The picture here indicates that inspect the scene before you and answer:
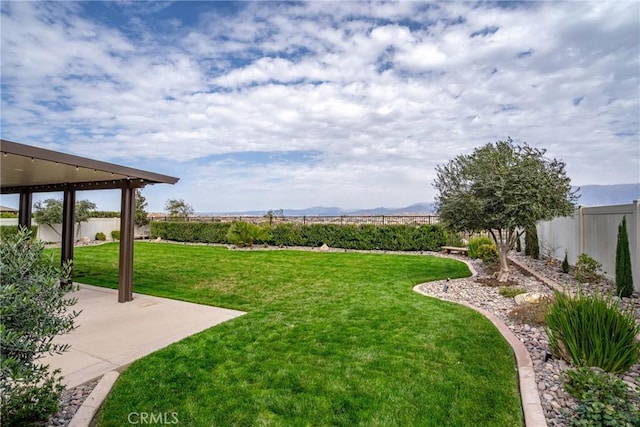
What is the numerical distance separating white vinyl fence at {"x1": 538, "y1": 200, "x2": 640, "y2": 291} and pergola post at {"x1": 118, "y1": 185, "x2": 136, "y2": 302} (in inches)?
361

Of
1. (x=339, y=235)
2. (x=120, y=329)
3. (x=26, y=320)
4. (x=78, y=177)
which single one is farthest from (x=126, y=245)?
(x=339, y=235)

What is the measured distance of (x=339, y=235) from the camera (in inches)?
636

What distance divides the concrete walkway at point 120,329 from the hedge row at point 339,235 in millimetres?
10352

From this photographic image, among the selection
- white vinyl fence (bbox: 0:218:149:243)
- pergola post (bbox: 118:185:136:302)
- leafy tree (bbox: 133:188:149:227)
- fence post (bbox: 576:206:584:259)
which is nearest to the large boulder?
fence post (bbox: 576:206:584:259)

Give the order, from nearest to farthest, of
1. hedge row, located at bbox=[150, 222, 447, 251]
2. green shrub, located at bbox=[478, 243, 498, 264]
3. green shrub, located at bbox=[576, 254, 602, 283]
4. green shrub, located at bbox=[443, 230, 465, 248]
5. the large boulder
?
the large boulder, green shrub, located at bbox=[576, 254, 602, 283], green shrub, located at bbox=[478, 243, 498, 264], green shrub, located at bbox=[443, 230, 465, 248], hedge row, located at bbox=[150, 222, 447, 251]

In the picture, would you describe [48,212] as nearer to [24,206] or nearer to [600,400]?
[24,206]

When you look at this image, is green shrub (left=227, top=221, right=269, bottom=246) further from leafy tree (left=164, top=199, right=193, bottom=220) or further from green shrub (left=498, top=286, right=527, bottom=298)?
green shrub (left=498, top=286, right=527, bottom=298)

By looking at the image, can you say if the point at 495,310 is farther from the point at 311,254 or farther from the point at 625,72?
the point at 311,254

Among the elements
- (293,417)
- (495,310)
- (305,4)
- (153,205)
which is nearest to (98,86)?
(305,4)

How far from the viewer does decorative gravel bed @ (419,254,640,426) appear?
2.88 metres

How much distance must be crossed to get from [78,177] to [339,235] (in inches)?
438

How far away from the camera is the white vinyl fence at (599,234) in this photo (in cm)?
605

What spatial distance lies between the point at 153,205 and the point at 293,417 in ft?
79.7

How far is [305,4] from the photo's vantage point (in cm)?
848
